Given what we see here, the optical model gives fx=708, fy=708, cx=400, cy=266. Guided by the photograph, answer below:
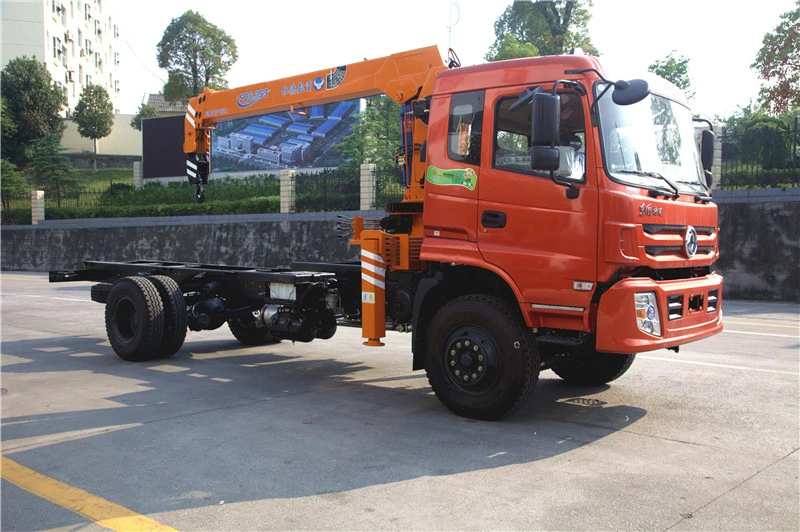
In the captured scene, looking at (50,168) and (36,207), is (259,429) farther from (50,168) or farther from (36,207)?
(50,168)

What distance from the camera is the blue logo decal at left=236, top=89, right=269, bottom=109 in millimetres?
9602

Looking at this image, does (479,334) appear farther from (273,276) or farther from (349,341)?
(349,341)

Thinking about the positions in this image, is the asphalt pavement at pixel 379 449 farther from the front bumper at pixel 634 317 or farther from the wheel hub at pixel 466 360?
the front bumper at pixel 634 317

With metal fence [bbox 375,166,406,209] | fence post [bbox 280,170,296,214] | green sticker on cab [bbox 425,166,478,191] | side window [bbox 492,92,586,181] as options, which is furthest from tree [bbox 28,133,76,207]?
Result: side window [bbox 492,92,586,181]

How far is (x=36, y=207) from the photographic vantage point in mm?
33938

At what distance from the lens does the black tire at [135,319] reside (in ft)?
28.0

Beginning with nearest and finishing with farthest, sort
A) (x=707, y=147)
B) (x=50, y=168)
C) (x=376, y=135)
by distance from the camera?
→ (x=707, y=147) → (x=376, y=135) → (x=50, y=168)

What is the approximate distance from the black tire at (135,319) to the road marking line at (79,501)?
3.66 metres

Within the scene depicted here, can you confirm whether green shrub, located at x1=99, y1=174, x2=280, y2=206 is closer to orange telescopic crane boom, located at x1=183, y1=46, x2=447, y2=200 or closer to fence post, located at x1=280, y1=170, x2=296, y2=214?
fence post, located at x1=280, y1=170, x2=296, y2=214

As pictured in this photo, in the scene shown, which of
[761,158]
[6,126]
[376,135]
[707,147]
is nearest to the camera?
[707,147]

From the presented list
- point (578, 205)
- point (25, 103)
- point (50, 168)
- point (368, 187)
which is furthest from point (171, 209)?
point (25, 103)

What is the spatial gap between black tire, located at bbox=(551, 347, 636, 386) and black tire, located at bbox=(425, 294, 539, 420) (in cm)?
136

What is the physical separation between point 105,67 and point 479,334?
249ft

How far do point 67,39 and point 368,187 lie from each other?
1934 inches
